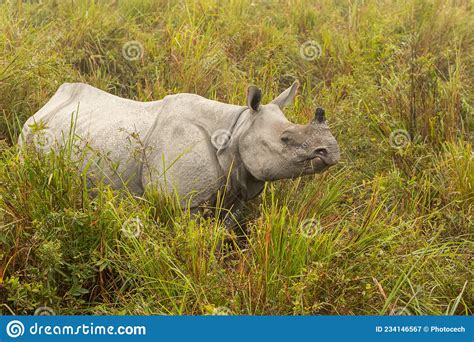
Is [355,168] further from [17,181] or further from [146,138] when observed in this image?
[17,181]

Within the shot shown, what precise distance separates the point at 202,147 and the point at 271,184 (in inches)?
22.6

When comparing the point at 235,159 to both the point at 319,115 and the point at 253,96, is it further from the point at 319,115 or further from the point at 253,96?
the point at 319,115

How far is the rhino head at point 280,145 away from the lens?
5.68m

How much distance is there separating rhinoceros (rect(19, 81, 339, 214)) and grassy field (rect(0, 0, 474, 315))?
0.19 m

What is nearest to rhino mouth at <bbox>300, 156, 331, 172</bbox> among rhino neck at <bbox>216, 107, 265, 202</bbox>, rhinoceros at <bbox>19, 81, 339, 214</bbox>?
rhinoceros at <bbox>19, 81, 339, 214</bbox>

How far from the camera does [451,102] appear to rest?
799 cm

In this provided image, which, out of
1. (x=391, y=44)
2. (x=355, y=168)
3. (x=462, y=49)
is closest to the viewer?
(x=355, y=168)

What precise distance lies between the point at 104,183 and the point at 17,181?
80 centimetres

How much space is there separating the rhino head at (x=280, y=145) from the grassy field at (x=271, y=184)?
0.20 m

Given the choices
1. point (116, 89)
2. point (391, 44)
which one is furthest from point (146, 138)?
point (391, 44)

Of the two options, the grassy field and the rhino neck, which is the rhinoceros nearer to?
the rhino neck

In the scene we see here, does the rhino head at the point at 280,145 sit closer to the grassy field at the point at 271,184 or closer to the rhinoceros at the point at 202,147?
the rhinoceros at the point at 202,147

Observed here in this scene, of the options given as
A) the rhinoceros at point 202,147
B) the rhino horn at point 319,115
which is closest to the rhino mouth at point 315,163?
the rhinoceros at point 202,147

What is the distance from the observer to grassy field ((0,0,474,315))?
205 inches
